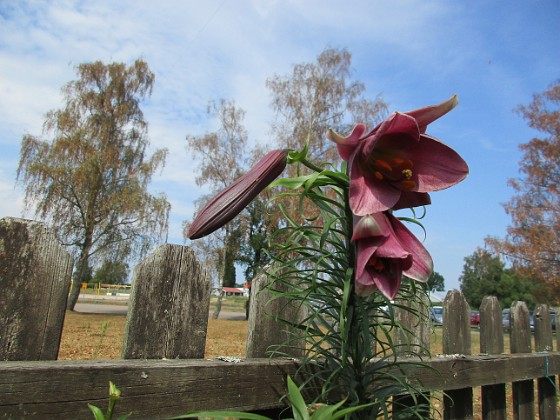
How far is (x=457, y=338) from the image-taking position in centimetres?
187

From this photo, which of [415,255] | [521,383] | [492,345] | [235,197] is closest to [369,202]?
[415,255]

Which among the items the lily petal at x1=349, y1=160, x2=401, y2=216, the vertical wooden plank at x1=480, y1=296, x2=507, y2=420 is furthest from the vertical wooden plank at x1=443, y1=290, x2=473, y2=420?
the lily petal at x1=349, y1=160, x2=401, y2=216

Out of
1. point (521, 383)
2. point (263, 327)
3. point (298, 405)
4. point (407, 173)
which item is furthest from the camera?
point (521, 383)

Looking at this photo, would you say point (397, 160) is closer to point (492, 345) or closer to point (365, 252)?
point (365, 252)

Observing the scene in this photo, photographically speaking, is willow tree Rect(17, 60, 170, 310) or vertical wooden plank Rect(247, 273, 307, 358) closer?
vertical wooden plank Rect(247, 273, 307, 358)

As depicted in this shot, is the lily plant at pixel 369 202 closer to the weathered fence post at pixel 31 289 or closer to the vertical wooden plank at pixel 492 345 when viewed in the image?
the weathered fence post at pixel 31 289

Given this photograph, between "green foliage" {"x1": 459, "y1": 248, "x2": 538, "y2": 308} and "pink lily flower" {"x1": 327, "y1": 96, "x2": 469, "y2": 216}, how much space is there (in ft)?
132

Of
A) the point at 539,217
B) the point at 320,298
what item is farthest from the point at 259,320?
the point at 539,217

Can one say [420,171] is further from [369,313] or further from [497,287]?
[497,287]

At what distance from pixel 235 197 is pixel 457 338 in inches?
58.5

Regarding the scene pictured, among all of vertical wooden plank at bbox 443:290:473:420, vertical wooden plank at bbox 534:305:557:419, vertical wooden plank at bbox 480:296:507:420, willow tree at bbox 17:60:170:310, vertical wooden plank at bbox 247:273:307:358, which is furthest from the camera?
willow tree at bbox 17:60:170:310

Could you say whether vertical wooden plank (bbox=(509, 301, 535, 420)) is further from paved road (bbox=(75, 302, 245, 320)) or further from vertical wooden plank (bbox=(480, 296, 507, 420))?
paved road (bbox=(75, 302, 245, 320))

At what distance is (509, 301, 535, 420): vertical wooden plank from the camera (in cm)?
228

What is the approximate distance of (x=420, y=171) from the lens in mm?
791
